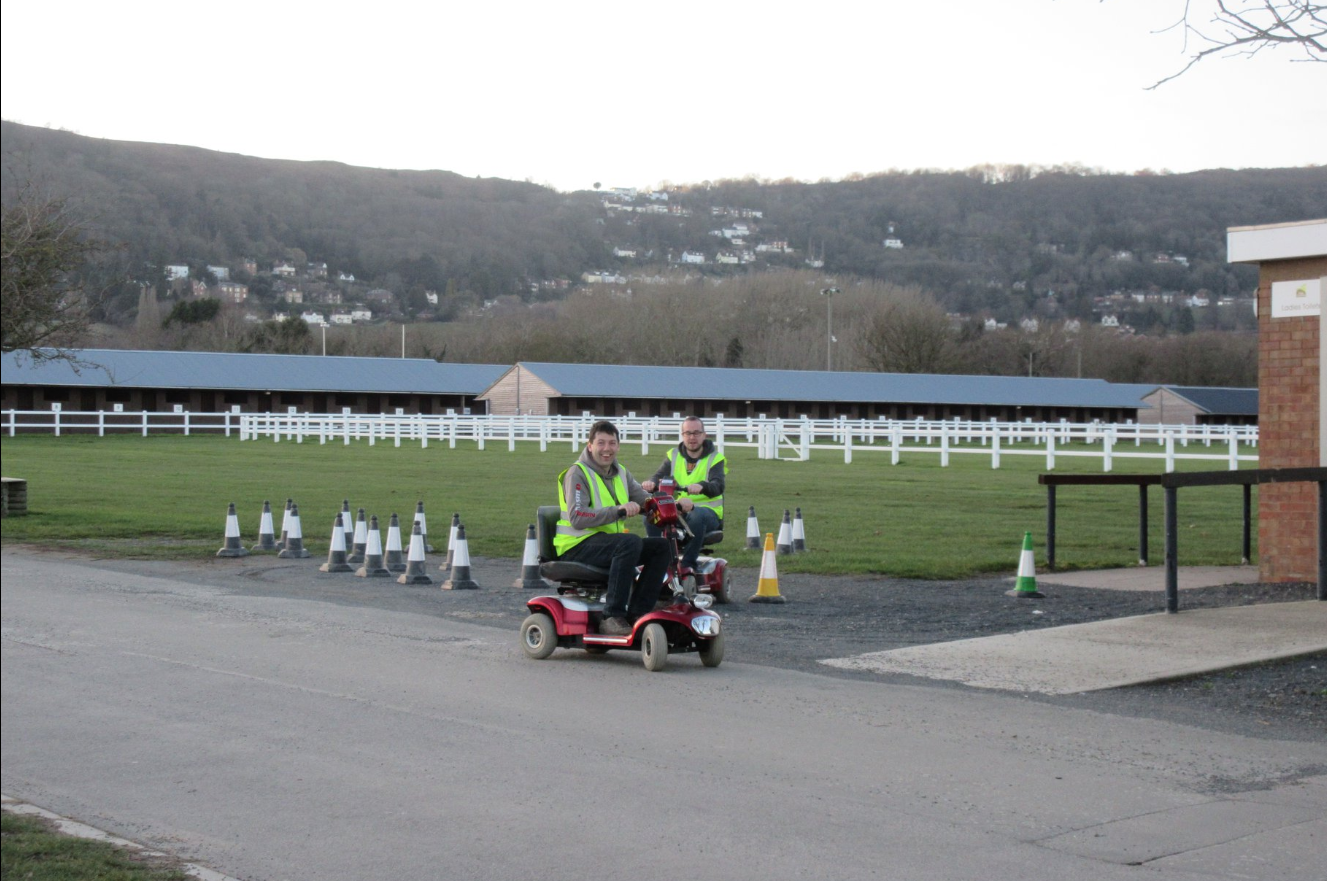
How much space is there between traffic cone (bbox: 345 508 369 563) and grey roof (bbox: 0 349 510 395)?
55173 millimetres

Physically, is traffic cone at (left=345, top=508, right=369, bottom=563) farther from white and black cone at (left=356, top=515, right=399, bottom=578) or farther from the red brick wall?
the red brick wall

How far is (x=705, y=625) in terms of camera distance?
1034 cm

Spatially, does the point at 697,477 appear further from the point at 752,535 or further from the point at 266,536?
the point at 266,536

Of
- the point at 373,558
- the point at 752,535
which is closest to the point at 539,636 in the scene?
the point at 373,558

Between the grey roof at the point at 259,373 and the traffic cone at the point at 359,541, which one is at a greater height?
the grey roof at the point at 259,373

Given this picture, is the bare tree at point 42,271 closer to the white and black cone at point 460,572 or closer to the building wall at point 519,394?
the white and black cone at point 460,572

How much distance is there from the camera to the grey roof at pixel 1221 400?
10225 centimetres

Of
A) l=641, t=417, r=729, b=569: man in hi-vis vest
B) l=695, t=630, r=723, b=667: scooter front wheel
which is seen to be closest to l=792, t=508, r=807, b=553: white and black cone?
l=641, t=417, r=729, b=569: man in hi-vis vest

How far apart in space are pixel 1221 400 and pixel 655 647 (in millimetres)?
103275

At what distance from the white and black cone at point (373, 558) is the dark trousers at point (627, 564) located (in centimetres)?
628

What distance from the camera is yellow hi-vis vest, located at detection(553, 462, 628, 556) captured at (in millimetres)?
10695

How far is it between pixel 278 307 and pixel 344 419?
4420 inches

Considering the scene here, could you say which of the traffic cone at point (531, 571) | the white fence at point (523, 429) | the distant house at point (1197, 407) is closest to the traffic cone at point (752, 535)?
the traffic cone at point (531, 571)

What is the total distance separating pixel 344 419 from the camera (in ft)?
193
